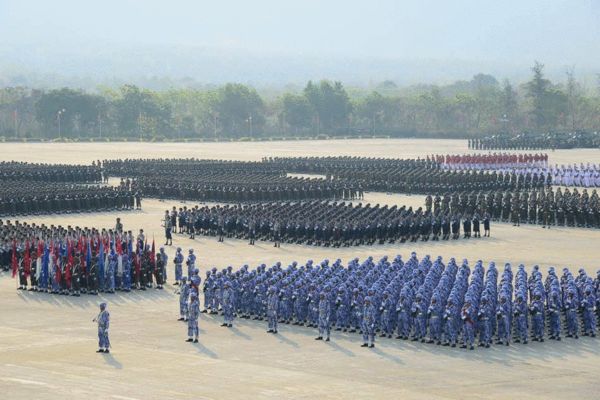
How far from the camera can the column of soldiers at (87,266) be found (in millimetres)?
29828

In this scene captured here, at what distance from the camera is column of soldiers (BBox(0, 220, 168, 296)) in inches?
1174

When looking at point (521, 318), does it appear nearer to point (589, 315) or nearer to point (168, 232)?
point (589, 315)

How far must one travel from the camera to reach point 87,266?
29906 millimetres

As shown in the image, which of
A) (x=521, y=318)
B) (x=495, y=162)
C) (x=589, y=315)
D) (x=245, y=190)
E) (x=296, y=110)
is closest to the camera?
(x=521, y=318)

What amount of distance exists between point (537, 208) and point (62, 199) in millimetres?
18492

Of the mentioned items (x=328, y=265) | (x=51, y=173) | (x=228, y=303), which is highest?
(x=51, y=173)

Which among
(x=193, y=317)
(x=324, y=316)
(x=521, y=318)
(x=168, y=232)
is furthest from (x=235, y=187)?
(x=521, y=318)

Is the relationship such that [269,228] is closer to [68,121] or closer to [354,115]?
[68,121]

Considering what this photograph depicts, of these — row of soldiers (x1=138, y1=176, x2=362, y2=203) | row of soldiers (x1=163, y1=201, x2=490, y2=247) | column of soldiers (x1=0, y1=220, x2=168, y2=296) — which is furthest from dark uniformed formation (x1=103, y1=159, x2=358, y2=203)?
column of soldiers (x1=0, y1=220, x2=168, y2=296)

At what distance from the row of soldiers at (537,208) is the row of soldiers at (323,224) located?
9.59 ft

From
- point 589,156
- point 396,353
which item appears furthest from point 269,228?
point 589,156

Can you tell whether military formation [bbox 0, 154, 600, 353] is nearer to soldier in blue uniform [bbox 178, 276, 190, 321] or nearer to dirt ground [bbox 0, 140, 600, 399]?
soldier in blue uniform [bbox 178, 276, 190, 321]

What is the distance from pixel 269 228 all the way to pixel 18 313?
44.9 feet

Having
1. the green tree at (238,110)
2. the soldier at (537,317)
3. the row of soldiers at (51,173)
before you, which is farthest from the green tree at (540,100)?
the soldier at (537,317)
